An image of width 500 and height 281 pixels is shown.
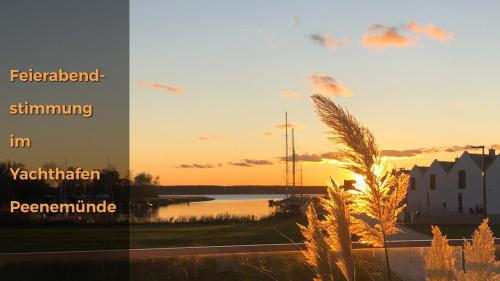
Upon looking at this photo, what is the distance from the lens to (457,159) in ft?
146

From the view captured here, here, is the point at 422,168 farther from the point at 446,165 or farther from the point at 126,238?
the point at 126,238

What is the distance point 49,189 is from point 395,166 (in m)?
52.7

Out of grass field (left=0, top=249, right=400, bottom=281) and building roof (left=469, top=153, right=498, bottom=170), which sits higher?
building roof (left=469, top=153, right=498, bottom=170)

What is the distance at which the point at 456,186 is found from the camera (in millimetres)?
43688

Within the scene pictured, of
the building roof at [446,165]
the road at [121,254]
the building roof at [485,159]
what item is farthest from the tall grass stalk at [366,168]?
the building roof at [446,165]

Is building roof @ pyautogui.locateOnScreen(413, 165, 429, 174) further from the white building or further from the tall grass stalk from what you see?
the tall grass stalk

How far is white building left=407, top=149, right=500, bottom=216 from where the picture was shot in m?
40.0

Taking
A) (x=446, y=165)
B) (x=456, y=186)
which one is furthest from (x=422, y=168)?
(x=456, y=186)

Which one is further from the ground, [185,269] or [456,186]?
[456,186]

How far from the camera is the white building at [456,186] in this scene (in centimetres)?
3997

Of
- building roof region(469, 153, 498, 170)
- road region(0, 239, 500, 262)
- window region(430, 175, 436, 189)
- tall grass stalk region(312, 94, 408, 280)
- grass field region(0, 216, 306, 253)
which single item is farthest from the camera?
window region(430, 175, 436, 189)

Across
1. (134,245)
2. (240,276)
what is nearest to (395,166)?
(240,276)

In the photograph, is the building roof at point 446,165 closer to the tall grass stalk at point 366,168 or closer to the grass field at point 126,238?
the grass field at point 126,238

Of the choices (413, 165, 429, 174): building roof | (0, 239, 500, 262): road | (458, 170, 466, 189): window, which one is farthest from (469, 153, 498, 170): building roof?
(0, 239, 500, 262): road
